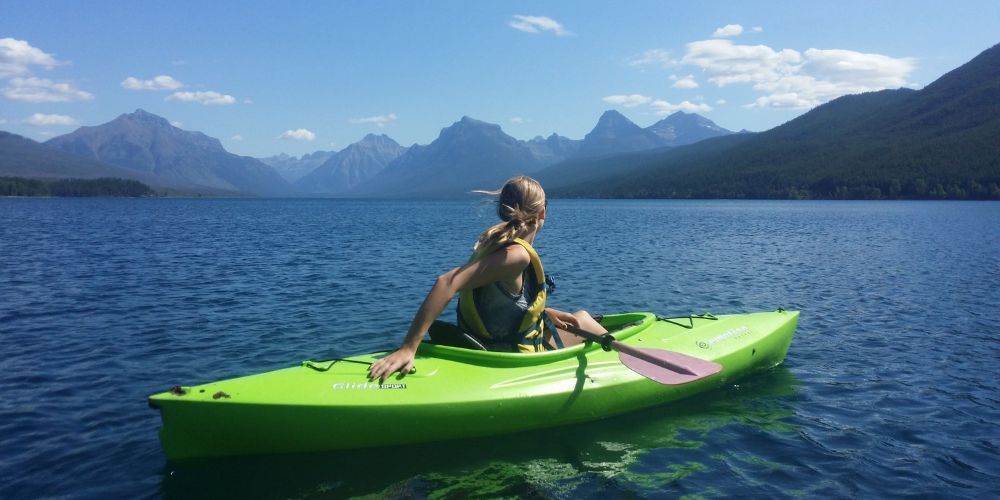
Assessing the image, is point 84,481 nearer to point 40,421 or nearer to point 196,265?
point 40,421

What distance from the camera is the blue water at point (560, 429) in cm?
624

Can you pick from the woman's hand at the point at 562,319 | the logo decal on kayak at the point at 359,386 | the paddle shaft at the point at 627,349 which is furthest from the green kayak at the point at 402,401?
the woman's hand at the point at 562,319

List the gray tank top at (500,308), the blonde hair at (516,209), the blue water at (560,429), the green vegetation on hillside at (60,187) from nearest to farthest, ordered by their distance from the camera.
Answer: the blonde hair at (516,209)
the blue water at (560,429)
the gray tank top at (500,308)
the green vegetation on hillside at (60,187)

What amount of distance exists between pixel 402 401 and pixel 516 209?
2.33 meters

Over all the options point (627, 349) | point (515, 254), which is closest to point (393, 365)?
point (515, 254)

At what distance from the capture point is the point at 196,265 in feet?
81.4

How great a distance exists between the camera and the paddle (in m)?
7.25

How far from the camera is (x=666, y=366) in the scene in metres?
7.25

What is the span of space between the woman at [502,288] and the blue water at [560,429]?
2.73 feet

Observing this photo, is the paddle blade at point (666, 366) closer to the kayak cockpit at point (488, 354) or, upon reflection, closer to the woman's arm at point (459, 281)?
the kayak cockpit at point (488, 354)

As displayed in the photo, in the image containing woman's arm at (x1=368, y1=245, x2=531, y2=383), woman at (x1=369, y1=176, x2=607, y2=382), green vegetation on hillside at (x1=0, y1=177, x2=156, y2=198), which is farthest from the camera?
green vegetation on hillside at (x1=0, y1=177, x2=156, y2=198)

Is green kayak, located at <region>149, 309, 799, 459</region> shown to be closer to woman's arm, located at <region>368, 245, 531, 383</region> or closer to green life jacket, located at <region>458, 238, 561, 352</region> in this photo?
green life jacket, located at <region>458, 238, 561, 352</region>

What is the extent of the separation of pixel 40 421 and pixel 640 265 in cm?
2105

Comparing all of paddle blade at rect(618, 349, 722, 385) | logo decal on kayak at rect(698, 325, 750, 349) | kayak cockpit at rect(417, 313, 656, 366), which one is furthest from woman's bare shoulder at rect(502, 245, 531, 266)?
logo decal on kayak at rect(698, 325, 750, 349)
